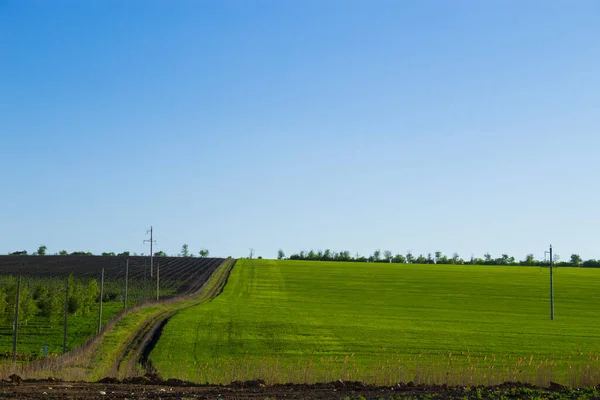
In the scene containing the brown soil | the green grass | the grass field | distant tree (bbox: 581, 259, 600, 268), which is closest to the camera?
the brown soil

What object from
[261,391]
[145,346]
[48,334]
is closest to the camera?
[261,391]

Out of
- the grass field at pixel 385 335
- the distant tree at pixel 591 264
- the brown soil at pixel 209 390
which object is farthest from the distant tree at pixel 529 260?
the brown soil at pixel 209 390

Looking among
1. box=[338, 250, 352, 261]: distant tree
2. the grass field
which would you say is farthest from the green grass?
box=[338, 250, 352, 261]: distant tree

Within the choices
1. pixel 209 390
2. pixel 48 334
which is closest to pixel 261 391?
pixel 209 390

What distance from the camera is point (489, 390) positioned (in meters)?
18.4

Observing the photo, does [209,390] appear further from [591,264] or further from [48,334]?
[591,264]

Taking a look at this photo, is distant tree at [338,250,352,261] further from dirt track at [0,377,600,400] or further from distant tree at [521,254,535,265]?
dirt track at [0,377,600,400]

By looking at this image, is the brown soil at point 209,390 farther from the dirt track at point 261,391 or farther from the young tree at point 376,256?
the young tree at point 376,256

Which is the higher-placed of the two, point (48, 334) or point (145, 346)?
point (145, 346)

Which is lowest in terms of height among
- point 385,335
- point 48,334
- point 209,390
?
point 48,334

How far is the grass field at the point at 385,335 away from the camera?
30139 mm

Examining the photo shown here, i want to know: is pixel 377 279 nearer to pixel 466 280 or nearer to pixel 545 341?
pixel 466 280

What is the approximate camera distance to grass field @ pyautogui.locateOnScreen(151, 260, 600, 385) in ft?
98.9

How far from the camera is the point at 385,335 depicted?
44.8m
